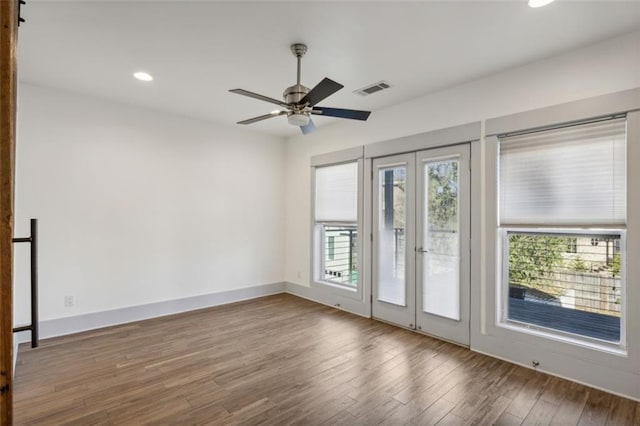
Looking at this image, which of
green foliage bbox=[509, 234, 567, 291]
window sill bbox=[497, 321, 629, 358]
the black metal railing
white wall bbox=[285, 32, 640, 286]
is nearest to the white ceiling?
white wall bbox=[285, 32, 640, 286]

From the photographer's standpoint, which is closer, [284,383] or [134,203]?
[284,383]

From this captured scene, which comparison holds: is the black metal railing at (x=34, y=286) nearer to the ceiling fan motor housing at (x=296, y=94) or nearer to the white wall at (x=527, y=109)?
the ceiling fan motor housing at (x=296, y=94)

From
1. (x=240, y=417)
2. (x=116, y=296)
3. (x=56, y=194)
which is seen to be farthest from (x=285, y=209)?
(x=240, y=417)

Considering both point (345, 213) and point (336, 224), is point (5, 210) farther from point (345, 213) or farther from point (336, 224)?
point (336, 224)

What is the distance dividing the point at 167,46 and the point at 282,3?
1235 mm

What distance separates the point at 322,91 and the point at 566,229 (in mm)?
2536

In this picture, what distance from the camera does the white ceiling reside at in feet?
7.61

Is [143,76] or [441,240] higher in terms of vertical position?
[143,76]

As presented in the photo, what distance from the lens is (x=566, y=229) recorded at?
9.55 ft

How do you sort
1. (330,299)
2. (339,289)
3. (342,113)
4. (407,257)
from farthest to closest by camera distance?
1. (330,299)
2. (339,289)
3. (407,257)
4. (342,113)

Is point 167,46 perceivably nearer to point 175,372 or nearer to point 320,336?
point 175,372

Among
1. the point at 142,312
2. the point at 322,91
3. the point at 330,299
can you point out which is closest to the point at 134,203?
the point at 142,312

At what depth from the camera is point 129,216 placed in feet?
14.3

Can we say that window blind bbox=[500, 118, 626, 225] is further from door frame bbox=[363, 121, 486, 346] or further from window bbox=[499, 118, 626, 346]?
door frame bbox=[363, 121, 486, 346]
